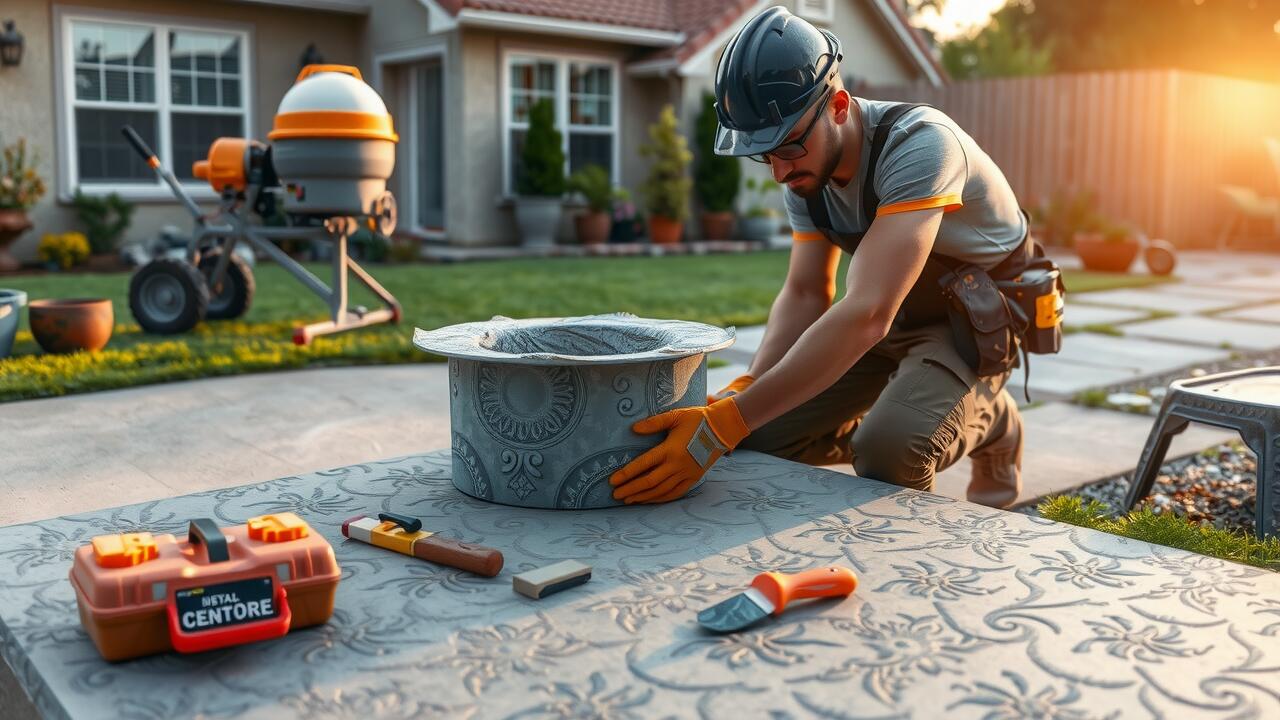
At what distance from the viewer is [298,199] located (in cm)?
504

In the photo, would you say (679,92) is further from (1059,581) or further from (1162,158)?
(1059,581)

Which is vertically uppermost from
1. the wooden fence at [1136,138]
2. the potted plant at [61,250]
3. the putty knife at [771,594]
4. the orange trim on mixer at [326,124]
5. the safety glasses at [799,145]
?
the wooden fence at [1136,138]

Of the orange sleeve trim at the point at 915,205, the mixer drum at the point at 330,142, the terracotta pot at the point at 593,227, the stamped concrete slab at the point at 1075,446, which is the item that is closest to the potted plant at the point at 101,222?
the terracotta pot at the point at 593,227

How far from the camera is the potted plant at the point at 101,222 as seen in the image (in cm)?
945

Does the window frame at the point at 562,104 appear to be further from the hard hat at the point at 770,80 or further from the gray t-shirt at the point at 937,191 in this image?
the hard hat at the point at 770,80

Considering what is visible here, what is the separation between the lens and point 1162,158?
1180 centimetres

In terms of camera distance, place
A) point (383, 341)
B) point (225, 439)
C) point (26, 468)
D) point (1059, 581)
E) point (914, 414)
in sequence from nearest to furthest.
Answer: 1. point (1059, 581)
2. point (914, 414)
3. point (26, 468)
4. point (225, 439)
5. point (383, 341)

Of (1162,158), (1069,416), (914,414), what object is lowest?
(1069,416)

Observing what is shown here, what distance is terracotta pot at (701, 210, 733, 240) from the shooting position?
40.5 ft

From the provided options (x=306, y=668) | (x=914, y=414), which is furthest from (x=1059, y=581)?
(x=306, y=668)

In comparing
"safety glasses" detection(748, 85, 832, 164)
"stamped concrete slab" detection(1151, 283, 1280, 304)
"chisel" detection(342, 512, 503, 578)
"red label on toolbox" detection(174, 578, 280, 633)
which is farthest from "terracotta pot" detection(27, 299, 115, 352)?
"stamped concrete slab" detection(1151, 283, 1280, 304)

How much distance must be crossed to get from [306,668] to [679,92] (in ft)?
36.4

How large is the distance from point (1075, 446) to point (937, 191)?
5.19ft

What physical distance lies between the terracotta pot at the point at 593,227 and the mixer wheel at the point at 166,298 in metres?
6.26
